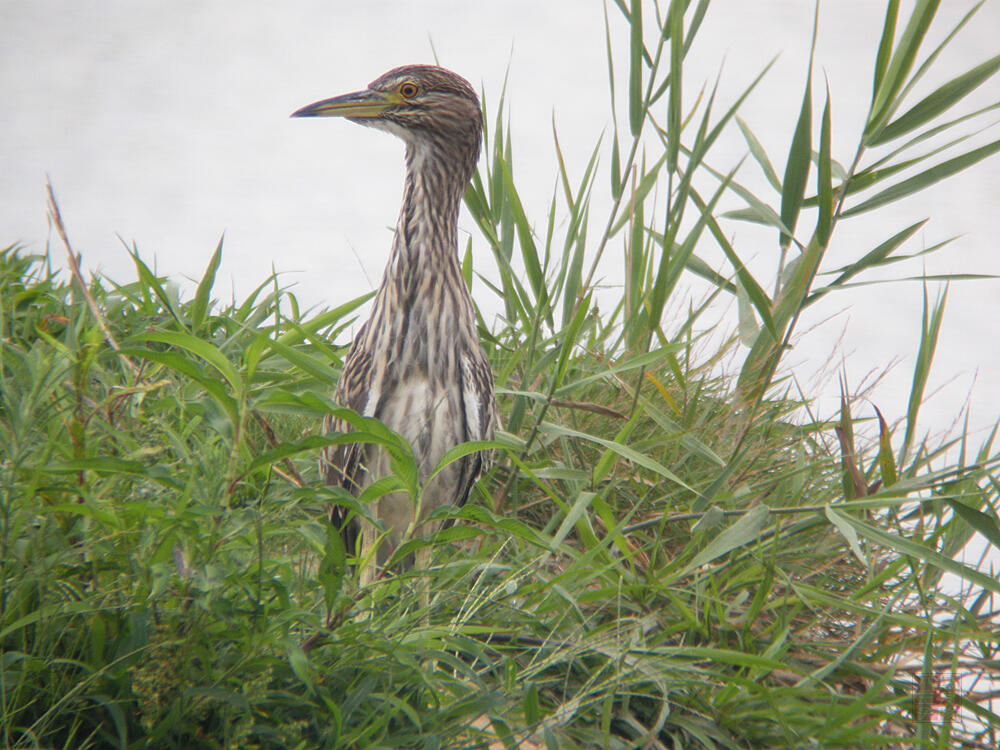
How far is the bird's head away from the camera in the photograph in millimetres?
2236

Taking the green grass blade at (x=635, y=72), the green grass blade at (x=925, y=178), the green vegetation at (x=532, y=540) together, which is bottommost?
the green vegetation at (x=532, y=540)

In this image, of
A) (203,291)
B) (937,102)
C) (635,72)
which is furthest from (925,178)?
(203,291)

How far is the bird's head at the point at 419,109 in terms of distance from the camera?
2.24 metres

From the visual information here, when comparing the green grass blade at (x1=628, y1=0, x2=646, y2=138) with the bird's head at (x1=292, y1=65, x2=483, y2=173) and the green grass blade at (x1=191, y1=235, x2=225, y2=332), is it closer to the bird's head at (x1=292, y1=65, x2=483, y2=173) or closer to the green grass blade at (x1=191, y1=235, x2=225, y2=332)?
the bird's head at (x1=292, y1=65, x2=483, y2=173)

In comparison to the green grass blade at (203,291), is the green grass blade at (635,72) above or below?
above

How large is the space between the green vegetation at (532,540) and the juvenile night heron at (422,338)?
0.44ft

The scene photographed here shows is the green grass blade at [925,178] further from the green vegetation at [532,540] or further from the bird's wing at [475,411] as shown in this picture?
the bird's wing at [475,411]

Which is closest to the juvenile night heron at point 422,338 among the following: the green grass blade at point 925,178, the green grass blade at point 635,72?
the green grass blade at point 635,72

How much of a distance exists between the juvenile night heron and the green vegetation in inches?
5.3

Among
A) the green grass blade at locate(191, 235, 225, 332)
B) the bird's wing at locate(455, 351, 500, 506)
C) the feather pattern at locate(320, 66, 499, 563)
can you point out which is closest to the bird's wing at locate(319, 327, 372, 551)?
the feather pattern at locate(320, 66, 499, 563)

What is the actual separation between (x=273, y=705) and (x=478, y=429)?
0.91 metres

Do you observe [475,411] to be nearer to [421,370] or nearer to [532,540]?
[421,370]

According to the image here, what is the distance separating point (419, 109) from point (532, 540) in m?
1.39

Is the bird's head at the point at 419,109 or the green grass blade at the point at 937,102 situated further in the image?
the bird's head at the point at 419,109
